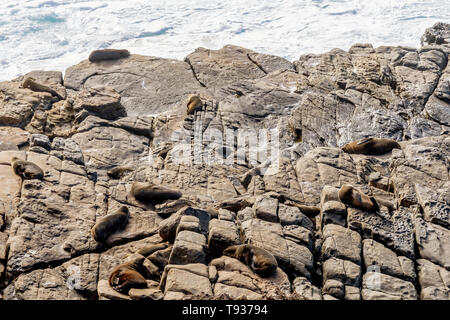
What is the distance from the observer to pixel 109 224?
494 inches

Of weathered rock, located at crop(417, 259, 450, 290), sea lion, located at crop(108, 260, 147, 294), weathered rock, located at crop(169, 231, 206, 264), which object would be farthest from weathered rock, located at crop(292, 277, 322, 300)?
sea lion, located at crop(108, 260, 147, 294)

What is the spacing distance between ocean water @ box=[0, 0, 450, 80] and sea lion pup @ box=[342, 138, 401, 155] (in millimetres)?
45994

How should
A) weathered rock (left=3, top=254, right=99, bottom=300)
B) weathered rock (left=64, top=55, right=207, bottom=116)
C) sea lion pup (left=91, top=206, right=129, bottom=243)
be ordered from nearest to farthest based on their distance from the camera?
weathered rock (left=3, top=254, right=99, bottom=300) < sea lion pup (left=91, top=206, right=129, bottom=243) < weathered rock (left=64, top=55, right=207, bottom=116)

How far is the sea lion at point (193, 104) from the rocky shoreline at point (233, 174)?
0.45 m

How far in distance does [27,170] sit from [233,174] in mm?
5575

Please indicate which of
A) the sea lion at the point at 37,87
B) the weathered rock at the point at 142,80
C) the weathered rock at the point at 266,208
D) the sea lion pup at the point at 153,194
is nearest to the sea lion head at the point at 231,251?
the weathered rock at the point at 266,208

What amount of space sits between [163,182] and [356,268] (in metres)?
6.27

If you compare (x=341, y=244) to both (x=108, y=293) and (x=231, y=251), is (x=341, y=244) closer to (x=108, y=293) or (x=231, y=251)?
(x=231, y=251)

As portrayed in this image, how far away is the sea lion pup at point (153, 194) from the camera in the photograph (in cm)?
1407

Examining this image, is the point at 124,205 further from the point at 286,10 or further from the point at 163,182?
the point at 286,10

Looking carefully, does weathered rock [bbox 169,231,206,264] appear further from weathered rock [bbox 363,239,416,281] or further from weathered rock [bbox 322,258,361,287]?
weathered rock [bbox 363,239,416,281]

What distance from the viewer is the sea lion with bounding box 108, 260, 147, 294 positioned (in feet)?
33.4
